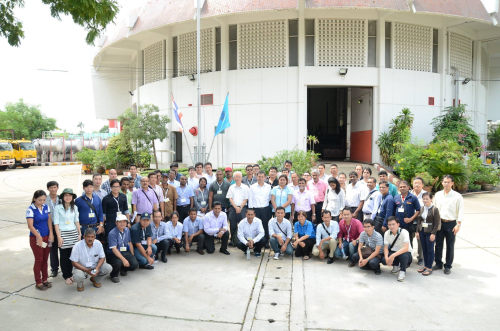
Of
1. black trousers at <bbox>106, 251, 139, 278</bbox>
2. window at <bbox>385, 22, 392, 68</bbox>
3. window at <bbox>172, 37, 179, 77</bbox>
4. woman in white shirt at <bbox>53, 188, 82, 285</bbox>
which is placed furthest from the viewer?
window at <bbox>172, 37, 179, 77</bbox>

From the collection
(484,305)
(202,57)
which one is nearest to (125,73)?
(202,57)

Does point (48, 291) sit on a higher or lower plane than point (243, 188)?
lower

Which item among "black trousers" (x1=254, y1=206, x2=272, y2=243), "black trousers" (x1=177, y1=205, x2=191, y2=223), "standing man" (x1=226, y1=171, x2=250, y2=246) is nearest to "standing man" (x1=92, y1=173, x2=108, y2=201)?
"black trousers" (x1=177, y1=205, x2=191, y2=223)

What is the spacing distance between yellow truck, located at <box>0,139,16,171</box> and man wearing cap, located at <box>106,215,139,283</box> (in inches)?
1105

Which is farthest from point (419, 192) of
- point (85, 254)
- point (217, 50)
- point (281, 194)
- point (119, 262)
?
point (217, 50)

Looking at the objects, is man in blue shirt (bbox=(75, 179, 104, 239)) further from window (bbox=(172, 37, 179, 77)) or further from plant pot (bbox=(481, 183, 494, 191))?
window (bbox=(172, 37, 179, 77))

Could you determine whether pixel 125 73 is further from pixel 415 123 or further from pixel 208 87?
pixel 415 123

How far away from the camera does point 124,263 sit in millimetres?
6289

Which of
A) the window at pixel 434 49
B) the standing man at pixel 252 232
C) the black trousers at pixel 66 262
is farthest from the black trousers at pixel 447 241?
the window at pixel 434 49

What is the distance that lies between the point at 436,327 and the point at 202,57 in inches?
732

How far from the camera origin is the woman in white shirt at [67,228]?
5.94 meters

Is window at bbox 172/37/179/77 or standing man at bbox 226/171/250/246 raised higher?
window at bbox 172/37/179/77

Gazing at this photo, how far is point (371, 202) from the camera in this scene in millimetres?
7852

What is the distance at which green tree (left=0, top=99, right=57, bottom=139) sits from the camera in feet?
166
